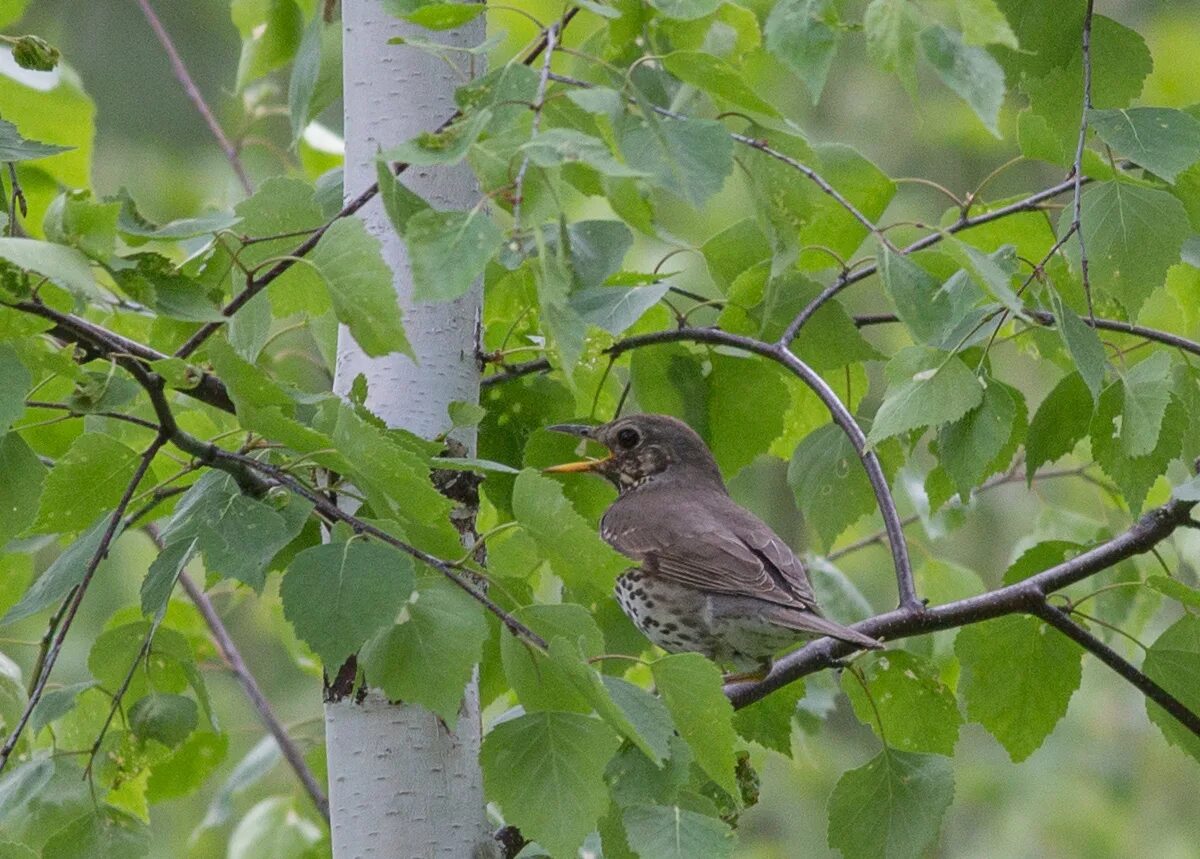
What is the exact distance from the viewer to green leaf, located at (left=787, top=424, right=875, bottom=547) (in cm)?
260

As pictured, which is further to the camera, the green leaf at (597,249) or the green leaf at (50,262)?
the green leaf at (597,249)

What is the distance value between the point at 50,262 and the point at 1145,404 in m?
1.52

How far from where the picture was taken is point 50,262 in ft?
4.68

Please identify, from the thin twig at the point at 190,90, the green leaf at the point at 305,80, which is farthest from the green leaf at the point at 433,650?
the thin twig at the point at 190,90

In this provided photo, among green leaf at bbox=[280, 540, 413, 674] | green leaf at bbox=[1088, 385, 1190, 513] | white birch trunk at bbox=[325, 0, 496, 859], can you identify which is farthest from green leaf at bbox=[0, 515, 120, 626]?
green leaf at bbox=[1088, 385, 1190, 513]

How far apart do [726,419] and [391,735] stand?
895mm

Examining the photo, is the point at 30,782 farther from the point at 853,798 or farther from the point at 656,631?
the point at 656,631

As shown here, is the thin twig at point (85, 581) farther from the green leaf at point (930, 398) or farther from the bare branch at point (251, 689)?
the bare branch at point (251, 689)

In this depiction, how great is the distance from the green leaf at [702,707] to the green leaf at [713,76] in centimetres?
71

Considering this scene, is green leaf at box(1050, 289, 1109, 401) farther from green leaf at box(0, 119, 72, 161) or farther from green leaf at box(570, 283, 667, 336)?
green leaf at box(0, 119, 72, 161)

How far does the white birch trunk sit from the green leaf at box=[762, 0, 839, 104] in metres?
0.62

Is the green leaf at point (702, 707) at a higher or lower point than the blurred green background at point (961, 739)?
higher

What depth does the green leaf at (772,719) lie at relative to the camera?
2.59 metres

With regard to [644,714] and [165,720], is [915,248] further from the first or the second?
[165,720]
